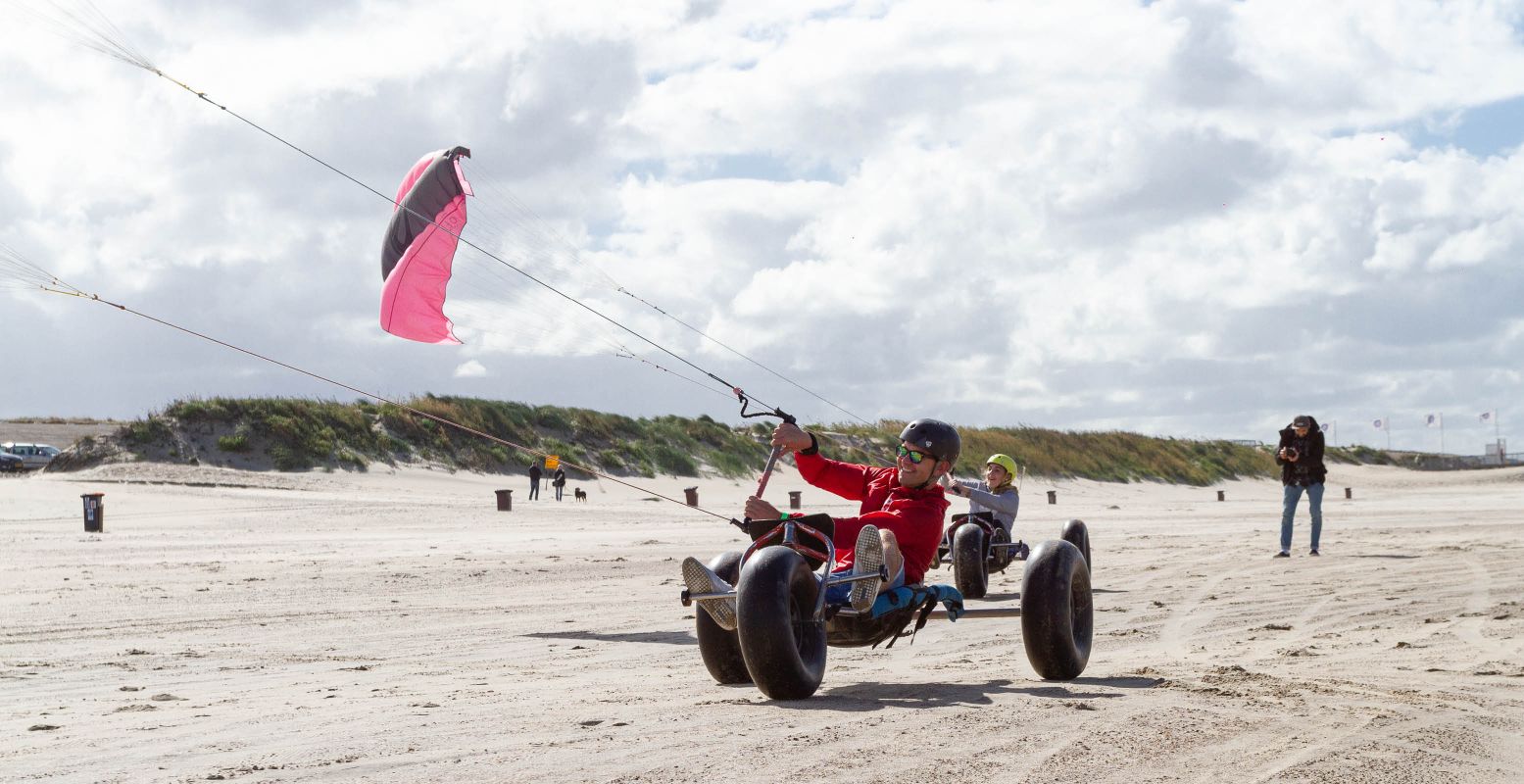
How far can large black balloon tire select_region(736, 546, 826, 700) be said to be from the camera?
18.5 ft

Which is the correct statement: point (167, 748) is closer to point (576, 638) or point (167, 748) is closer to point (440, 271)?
point (576, 638)

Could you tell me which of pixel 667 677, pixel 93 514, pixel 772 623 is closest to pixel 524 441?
pixel 93 514

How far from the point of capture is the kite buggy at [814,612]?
18.6ft

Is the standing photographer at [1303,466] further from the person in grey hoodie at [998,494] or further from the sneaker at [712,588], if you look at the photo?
the sneaker at [712,588]

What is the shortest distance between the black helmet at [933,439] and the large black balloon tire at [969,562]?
10.5 feet

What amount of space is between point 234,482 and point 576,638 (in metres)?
26.7

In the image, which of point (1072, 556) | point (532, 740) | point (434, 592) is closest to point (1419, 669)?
point (1072, 556)

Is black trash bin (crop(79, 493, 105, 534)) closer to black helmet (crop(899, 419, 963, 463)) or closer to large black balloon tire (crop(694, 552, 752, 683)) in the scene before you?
large black balloon tire (crop(694, 552, 752, 683))

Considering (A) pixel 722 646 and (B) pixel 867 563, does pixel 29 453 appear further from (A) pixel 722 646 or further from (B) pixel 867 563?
(B) pixel 867 563

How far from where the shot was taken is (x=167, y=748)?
5.18 m

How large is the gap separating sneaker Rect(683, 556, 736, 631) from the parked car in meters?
43.0

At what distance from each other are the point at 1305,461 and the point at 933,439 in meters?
11.5

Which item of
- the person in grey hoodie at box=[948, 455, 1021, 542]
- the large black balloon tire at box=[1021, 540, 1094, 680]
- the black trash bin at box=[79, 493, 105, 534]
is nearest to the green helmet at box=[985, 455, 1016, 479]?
the person in grey hoodie at box=[948, 455, 1021, 542]

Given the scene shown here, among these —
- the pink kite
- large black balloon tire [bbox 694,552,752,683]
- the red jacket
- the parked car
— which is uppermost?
the pink kite
